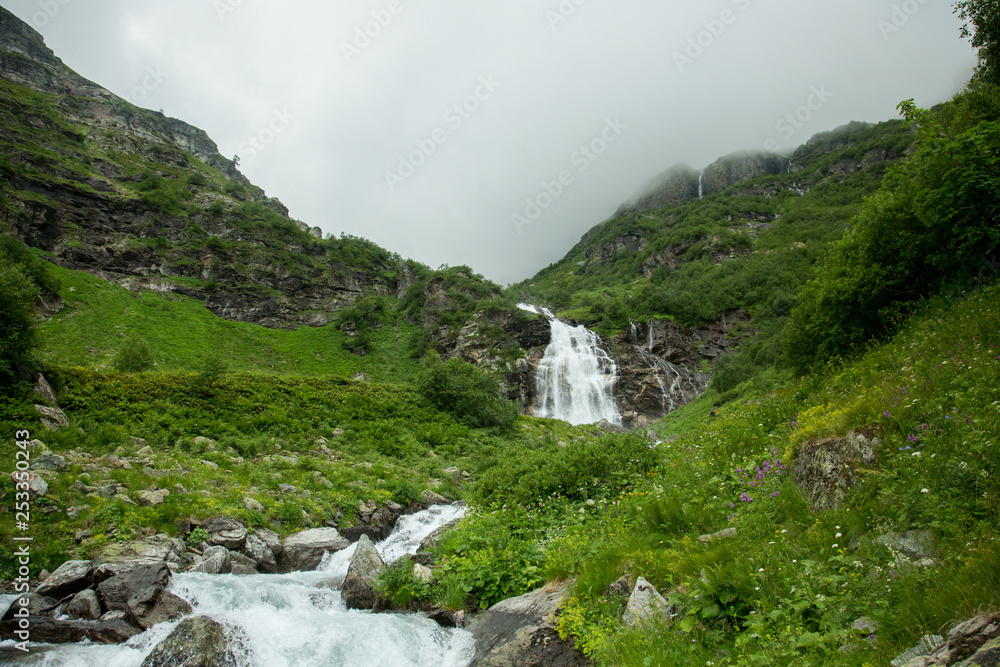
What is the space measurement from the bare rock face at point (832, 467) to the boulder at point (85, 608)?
995 centimetres

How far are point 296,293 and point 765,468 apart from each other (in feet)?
254

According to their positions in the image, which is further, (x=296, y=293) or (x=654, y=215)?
(x=654, y=215)

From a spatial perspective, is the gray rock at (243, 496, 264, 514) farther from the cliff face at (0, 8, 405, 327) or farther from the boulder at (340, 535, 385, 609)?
the cliff face at (0, 8, 405, 327)

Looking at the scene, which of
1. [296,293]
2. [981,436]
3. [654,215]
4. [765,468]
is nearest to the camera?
[981,436]

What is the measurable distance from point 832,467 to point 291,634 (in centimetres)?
792

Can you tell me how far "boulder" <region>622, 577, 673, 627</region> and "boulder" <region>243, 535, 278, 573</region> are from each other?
788cm

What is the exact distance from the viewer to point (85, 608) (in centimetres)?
608

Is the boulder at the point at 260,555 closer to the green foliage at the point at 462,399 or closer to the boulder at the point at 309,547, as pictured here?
the boulder at the point at 309,547

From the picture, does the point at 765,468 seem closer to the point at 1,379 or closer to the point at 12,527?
the point at 12,527

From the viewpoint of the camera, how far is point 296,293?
72.6m

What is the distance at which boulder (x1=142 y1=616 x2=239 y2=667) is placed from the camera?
5.24 metres

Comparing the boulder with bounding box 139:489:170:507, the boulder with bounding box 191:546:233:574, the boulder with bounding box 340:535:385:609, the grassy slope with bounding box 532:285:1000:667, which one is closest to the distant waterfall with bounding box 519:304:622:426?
the boulder with bounding box 340:535:385:609

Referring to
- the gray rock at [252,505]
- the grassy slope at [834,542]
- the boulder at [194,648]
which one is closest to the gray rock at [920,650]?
the grassy slope at [834,542]

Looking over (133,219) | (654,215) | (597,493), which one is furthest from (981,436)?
(654,215)
